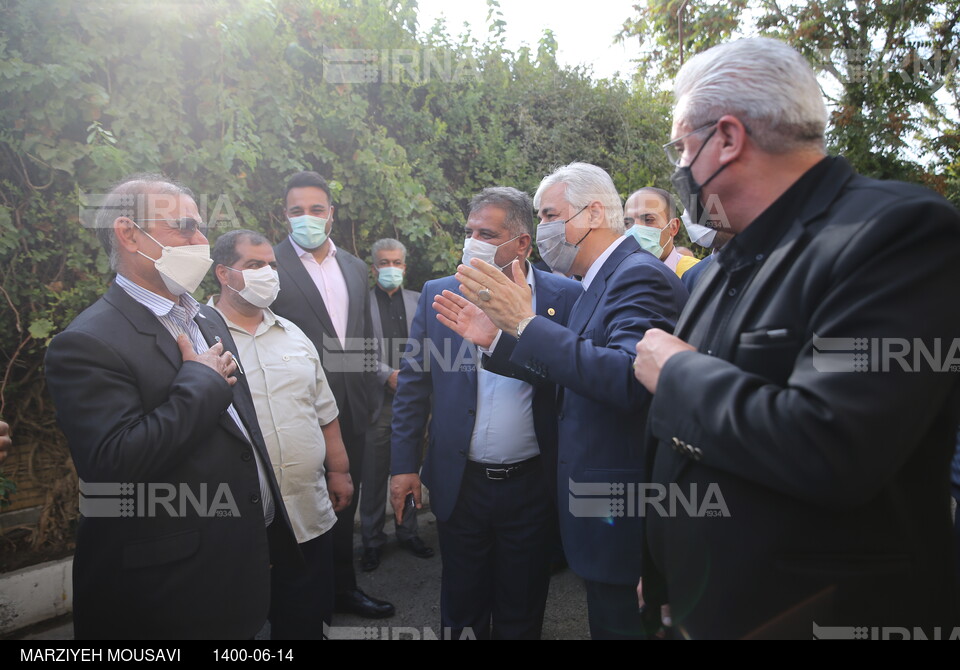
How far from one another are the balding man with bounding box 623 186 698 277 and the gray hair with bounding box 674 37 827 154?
3243mm

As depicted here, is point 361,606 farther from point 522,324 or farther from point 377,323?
point 522,324

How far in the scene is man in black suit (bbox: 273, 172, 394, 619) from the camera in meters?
4.15

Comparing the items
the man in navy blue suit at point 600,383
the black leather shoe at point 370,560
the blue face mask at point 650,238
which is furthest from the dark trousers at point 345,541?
the blue face mask at point 650,238

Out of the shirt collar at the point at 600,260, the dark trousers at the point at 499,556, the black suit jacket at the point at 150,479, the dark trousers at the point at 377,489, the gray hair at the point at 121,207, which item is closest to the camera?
the black suit jacket at the point at 150,479

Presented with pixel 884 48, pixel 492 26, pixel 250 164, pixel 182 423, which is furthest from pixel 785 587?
pixel 884 48

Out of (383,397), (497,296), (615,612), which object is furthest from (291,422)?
(383,397)

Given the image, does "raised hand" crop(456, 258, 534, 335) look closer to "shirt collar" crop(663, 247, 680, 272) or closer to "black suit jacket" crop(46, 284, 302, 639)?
"black suit jacket" crop(46, 284, 302, 639)

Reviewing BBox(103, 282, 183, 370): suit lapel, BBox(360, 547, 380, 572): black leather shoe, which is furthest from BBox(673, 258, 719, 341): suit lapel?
BBox(360, 547, 380, 572): black leather shoe

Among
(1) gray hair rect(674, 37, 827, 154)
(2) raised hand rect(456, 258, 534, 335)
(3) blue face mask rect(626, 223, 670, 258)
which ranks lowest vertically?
(2) raised hand rect(456, 258, 534, 335)

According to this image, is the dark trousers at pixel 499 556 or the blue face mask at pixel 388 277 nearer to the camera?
the dark trousers at pixel 499 556

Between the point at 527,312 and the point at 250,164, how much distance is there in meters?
3.11

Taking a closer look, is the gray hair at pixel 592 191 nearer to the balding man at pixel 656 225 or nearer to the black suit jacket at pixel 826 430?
the black suit jacket at pixel 826 430

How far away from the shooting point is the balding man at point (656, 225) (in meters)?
4.83

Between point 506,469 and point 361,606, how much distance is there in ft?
6.11
